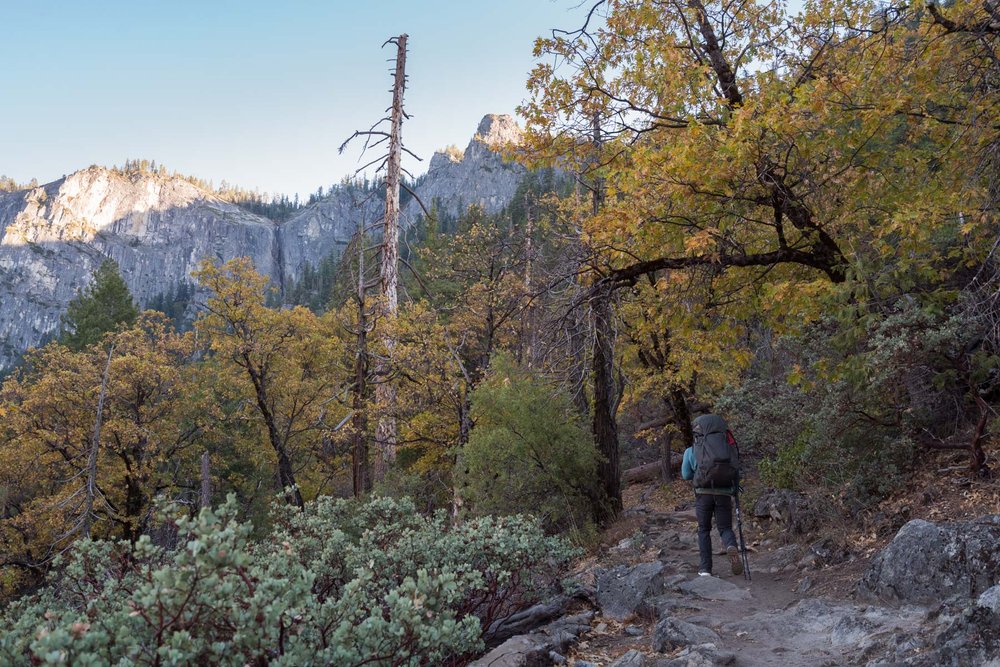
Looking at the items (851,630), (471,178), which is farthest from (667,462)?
(471,178)

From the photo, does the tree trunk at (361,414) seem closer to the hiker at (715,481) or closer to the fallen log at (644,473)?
the hiker at (715,481)

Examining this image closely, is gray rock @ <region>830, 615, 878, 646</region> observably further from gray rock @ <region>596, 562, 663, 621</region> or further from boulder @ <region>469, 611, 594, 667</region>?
boulder @ <region>469, 611, 594, 667</region>

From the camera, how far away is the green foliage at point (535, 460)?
29.6ft

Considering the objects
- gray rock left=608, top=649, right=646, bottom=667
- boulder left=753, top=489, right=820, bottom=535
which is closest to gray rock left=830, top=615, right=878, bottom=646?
gray rock left=608, top=649, right=646, bottom=667

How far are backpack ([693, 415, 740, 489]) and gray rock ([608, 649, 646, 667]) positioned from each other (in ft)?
8.58

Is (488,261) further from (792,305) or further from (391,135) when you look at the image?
(792,305)

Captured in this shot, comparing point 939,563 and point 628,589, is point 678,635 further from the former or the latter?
point 939,563

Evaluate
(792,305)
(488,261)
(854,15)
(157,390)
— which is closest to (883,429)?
(792,305)

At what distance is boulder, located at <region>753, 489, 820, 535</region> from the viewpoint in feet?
22.2

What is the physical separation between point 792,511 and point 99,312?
120 feet

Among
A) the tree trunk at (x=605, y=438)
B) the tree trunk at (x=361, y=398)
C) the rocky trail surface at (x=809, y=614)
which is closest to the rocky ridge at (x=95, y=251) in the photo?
the tree trunk at (x=361, y=398)

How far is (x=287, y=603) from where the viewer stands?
2580mm

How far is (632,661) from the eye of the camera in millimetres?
4059

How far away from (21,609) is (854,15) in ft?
32.3
